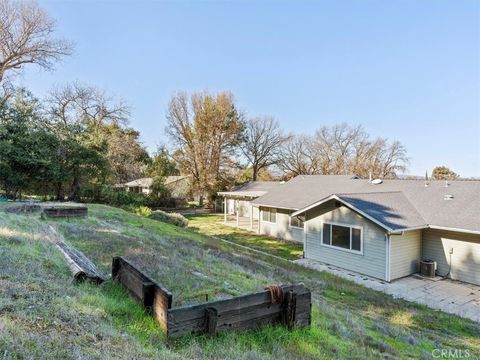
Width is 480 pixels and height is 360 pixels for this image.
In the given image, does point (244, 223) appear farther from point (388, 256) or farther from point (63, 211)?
point (63, 211)

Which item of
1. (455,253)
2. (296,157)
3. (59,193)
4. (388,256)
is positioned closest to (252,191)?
(388,256)

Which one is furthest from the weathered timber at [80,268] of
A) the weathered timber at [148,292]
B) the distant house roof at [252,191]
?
the distant house roof at [252,191]


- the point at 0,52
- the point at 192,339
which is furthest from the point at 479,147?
the point at 0,52

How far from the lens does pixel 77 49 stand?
22547mm

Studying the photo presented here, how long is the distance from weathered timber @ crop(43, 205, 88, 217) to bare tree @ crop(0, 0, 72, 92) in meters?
17.4

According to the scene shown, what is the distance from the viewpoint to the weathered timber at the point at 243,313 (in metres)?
2.59

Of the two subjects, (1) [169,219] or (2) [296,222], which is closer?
(2) [296,222]

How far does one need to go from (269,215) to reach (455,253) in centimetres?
1022

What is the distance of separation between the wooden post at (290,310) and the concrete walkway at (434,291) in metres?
6.88

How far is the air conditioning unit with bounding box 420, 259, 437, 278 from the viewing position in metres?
10.4

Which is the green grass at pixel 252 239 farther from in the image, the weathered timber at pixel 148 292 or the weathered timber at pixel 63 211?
the weathered timber at pixel 148 292

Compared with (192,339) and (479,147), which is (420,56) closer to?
(479,147)

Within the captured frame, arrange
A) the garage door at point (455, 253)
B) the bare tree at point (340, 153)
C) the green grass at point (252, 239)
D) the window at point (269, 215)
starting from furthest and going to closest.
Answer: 1. the bare tree at point (340, 153)
2. the window at point (269, 215)
3. the green grass at point (252, 239)
4. the garage door at point (455, 253)

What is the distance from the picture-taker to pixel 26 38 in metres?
20.7
